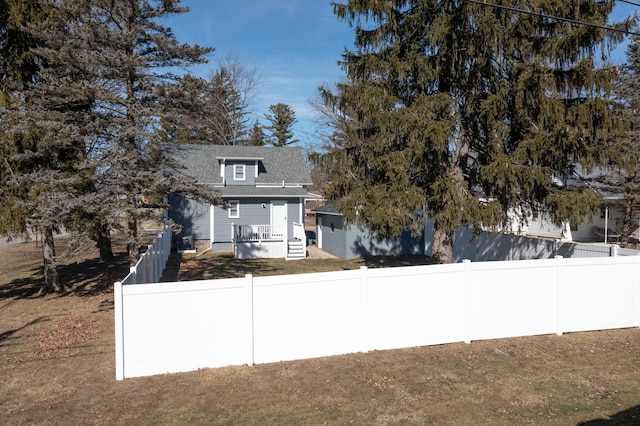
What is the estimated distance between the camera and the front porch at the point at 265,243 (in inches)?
774

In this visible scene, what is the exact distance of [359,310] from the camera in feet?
23.4

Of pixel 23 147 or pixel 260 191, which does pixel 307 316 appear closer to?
pixel 23 147

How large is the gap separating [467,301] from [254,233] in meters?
14.0

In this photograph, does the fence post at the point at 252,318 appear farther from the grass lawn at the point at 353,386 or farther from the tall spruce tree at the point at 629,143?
the tall spruce tree at the point at 629,143

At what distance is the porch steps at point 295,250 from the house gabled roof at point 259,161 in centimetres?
477

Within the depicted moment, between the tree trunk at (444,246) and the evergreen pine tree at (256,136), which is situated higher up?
the evergreen pine tree at (256,136)

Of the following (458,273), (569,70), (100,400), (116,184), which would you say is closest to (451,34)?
(569,70)

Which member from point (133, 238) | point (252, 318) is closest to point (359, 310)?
point (252, 318)

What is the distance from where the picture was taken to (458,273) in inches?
299

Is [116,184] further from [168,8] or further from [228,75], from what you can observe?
[228,75]

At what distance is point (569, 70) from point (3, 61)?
14557 mm

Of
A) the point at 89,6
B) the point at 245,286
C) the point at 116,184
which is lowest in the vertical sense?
the point at 245,286

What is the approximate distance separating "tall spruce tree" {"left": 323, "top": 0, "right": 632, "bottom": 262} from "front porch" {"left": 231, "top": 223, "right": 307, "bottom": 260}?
901 centimetres

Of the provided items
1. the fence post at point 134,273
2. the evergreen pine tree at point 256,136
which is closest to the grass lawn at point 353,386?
the fence post at point 134,273
